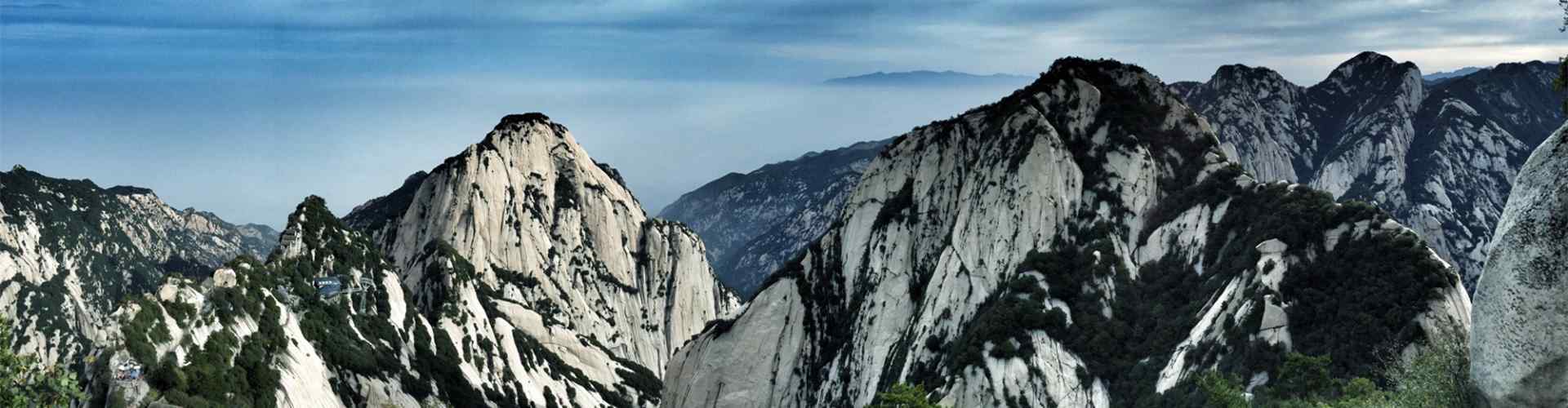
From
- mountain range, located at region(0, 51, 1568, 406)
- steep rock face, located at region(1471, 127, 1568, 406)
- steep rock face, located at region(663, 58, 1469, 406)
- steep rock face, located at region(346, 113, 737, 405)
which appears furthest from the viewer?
steep rock face, located at region(346, 113, 737, 405)

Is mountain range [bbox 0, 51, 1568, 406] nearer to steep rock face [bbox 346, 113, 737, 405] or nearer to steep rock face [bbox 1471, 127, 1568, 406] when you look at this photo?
steep rock face [bbox 346, 113, 737, 405]

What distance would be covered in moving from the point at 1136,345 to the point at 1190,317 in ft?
16.5

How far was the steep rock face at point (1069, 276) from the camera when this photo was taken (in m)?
72.4

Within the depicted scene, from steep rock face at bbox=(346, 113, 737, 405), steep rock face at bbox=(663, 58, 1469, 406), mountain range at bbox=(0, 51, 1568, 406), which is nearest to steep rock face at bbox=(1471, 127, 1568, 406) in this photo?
mountain range at bbox=(0, 51, 1568, 406)

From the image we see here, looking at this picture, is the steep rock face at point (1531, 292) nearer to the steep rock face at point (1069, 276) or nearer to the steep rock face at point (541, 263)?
the steep rock face at point (1069, 276)

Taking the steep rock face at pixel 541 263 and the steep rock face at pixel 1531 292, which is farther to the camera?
the steep rock face at pixel 541 263

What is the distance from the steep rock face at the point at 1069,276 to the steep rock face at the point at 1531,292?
44081mm

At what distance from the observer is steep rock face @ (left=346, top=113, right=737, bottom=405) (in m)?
139

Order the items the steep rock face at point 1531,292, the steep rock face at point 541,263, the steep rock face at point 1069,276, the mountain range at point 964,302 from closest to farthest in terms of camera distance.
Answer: the steep rock face at point 1531,292, the mountain range at point 964,302, the steep rock face at point 1069,276, the steep rock face at point 541,263

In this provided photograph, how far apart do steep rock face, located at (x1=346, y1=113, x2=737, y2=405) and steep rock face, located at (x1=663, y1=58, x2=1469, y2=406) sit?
29829 mm

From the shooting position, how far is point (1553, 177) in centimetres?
2280

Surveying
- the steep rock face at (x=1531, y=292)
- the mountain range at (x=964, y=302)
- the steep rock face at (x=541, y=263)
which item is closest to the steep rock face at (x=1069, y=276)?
the mountain range at (x=964, y=302)

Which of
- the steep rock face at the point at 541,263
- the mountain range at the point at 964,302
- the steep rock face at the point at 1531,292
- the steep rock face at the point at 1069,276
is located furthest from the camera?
the steep rock face at the point at 541,263

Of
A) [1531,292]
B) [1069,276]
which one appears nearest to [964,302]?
[1069,276]
